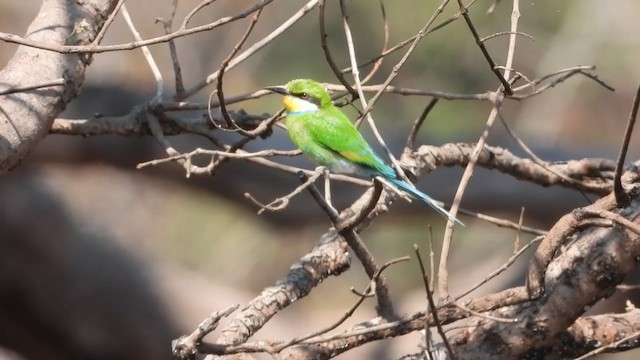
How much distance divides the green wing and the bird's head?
1.1 inches

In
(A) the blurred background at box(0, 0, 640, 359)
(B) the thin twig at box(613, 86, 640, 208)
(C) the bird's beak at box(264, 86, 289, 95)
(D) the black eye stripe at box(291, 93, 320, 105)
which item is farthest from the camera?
(A) the blurred background at box(0, 0, 640, 359)

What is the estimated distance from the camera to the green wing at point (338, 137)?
5.87ft

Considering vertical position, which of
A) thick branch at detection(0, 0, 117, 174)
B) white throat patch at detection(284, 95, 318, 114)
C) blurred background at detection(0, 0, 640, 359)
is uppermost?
blurred background at detection(0, 0, 640, 359)

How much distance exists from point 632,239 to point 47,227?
206 cm

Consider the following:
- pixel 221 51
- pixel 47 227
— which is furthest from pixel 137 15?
pixel 47 227

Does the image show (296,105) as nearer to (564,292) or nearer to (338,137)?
(338,137)

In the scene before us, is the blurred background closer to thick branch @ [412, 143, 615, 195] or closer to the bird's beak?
thick branch @ [412, 143, 615, 195]

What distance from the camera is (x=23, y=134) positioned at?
1.31 metres

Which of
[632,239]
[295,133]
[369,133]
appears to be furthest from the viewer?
[369,133]

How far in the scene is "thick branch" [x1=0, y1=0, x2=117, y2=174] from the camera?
1303mm

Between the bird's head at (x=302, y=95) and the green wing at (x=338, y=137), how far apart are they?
0.03 m

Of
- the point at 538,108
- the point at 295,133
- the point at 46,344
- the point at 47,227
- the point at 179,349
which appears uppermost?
the point at 538,108

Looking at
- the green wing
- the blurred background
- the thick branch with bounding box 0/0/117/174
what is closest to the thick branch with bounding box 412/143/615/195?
the green wing

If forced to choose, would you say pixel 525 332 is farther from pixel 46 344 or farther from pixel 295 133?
pixel 46 344
